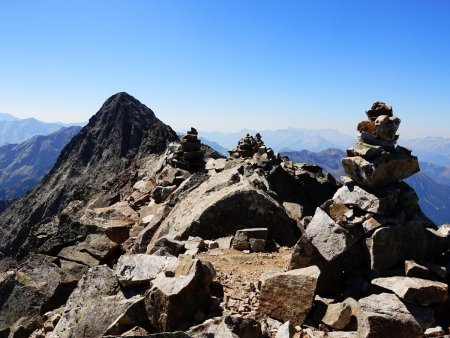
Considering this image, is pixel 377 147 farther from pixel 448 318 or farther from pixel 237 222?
pixel 237 222

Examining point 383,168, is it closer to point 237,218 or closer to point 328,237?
point 328,237

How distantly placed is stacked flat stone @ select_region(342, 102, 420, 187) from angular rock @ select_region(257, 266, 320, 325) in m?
3.40

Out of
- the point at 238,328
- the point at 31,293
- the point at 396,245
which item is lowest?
the point at 31,293

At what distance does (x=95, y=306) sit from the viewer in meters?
11.3

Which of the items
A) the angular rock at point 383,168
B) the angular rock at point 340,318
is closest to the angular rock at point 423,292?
the angular rock at point 340,318

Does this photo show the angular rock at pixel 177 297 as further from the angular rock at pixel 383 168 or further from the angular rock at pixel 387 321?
the angular rock at pixel 383 168

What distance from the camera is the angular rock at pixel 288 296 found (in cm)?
987

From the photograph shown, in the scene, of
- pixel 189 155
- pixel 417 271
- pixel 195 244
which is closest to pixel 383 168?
pixel 417 271

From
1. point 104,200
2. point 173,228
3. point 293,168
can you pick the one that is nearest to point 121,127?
point 293,168

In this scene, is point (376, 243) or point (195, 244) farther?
point (195, 244)

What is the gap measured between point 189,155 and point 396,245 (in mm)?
23468

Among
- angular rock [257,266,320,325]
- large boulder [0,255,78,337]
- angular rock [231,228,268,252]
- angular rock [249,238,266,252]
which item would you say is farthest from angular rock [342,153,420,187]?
large boulder [0,255,78,337]

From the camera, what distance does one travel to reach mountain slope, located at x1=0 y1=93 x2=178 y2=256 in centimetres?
11012

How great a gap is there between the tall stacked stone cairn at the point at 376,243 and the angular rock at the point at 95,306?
5.11 metres
